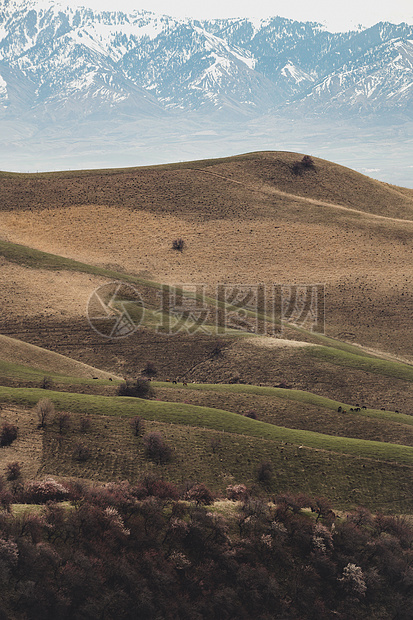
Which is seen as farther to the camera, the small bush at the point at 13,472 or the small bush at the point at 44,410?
the small bush at the point at 44,410

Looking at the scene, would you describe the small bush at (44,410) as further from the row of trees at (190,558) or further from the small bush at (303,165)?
the small bush at (303,165)

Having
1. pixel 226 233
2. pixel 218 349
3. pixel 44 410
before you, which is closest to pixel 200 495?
pixel 44 410

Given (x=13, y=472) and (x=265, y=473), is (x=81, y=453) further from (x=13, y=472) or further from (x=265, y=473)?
(x=265, y=473)

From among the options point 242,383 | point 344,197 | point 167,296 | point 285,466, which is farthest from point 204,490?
point 344,197

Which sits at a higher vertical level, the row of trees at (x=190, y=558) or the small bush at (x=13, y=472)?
A: the small bush at (x=13, y=472)

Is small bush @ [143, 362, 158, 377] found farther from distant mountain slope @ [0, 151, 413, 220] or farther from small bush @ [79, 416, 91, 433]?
distant mountain slope @ [0, 151, 413, 220]

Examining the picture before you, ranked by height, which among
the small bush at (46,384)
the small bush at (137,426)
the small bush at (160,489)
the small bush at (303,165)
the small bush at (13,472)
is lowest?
the small bush at (160,489)

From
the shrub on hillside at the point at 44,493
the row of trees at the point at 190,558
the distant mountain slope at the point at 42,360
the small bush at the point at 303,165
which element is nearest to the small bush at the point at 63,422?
the row of trees at the point at 190,558
